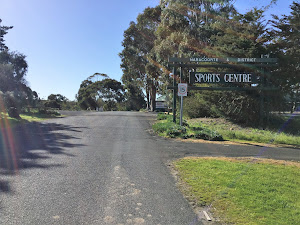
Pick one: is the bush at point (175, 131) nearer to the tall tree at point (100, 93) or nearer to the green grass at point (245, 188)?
the green grass at point (245, 188)

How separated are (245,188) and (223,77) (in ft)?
33.4

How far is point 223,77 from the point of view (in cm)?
1409

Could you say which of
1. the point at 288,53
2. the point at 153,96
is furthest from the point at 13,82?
the point at 153,96

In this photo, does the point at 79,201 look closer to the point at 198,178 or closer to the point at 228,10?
the point at 198,178

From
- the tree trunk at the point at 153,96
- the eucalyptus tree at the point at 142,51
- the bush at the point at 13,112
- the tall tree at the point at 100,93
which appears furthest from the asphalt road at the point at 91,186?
the tall tree at the point at 100,93

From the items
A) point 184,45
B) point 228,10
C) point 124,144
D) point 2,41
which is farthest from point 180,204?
point 2,41

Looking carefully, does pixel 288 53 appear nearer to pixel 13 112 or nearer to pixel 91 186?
pixel 91 186

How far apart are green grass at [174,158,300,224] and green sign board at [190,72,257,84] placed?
7.68 meters

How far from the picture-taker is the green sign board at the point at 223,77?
13.9 meters

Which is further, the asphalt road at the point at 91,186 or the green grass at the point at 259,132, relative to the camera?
the green grass at the point at 259,132

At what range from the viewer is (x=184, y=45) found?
23.3m

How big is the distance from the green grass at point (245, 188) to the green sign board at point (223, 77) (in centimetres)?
768

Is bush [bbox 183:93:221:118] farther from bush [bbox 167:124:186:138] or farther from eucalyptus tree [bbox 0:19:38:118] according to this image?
eucalyptus tree [bbox 0:19:38:118]

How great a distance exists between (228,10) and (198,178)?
75.7 feet
